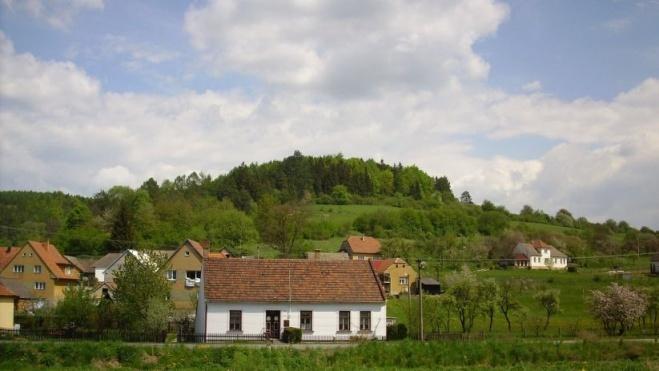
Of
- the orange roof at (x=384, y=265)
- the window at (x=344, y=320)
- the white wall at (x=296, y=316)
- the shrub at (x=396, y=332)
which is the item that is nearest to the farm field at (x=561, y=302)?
the shrub at (x=396, y=332)

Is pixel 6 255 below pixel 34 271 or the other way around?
the other way around

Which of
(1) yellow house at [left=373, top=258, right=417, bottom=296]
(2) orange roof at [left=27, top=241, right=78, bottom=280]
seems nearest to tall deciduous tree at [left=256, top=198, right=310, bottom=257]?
(1) yellow house at [left=373, top=258, right=417, bottom=296]

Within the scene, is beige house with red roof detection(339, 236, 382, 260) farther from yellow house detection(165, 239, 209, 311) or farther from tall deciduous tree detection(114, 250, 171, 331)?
tall deciduous tree detection(114, 250, 171, 331)

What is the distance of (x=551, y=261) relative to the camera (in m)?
115

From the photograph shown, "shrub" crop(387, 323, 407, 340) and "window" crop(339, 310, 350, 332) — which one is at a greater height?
"window" crop(339, 310, 350, 332)

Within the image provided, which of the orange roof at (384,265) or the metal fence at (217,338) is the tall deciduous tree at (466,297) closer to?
the metal fence at (217,338)

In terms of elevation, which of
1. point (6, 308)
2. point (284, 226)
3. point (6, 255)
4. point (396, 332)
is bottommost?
point (396, 332)

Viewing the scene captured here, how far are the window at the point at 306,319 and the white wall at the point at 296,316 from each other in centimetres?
21

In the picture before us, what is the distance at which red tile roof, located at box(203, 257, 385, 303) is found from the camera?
43188 millimetres

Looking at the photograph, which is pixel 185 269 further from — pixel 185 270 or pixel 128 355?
pixel 128 355

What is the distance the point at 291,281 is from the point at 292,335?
4.55m

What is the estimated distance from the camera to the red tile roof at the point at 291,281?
142 ft

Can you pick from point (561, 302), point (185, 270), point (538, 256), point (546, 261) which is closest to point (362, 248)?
point (538, 256)

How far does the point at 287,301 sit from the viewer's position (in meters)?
42.9
